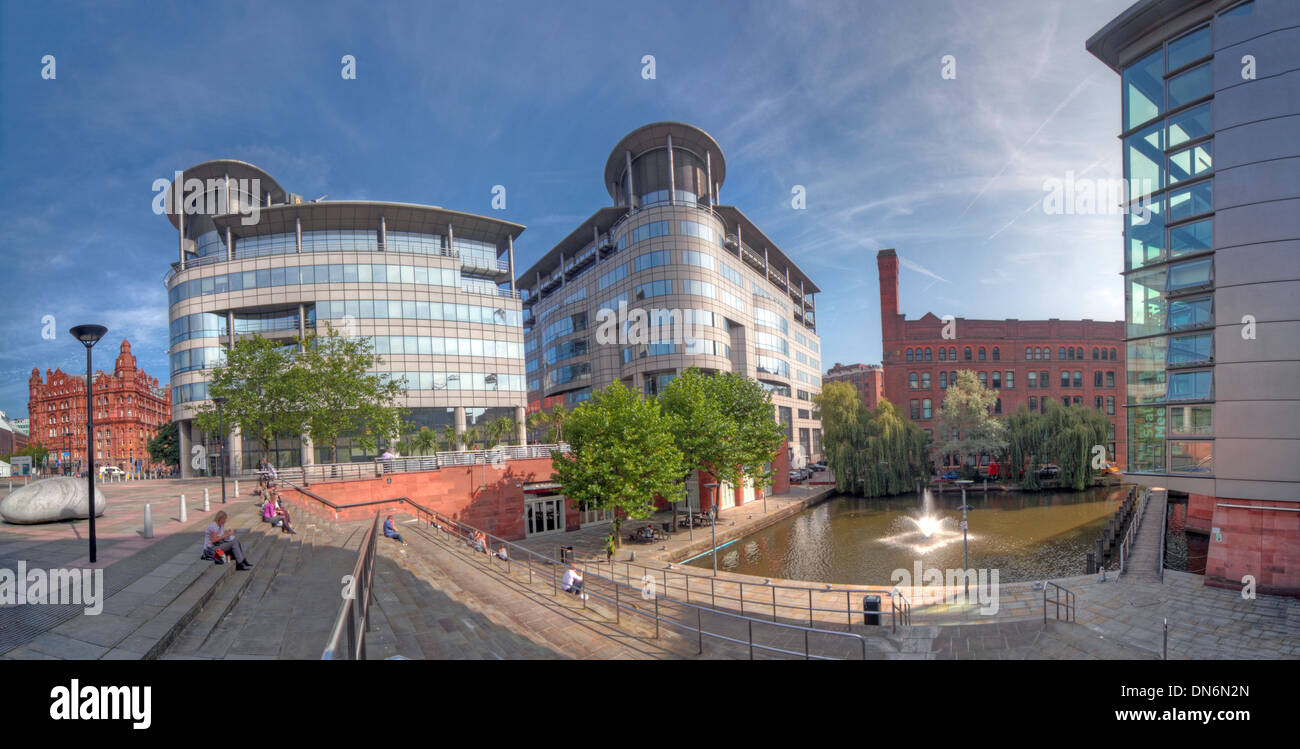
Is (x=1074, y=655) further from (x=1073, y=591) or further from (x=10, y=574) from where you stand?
(x=10, y=574)

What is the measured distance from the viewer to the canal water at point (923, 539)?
21984mm

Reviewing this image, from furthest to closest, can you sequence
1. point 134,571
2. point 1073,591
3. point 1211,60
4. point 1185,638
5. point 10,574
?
point 1211,60 → point 1073,591 → point 1185,638 → point 134,571 → point 10,574

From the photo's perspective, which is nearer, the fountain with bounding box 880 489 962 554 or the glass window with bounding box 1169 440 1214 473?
the glass window with bounding box 1169 440 1214 473

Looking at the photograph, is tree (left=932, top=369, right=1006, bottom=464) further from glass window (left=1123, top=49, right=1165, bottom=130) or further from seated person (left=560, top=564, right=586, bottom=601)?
seated person (left=560, top=564, right=586, bottom=601)

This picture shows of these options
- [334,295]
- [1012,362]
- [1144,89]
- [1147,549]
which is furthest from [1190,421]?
[1012,362]

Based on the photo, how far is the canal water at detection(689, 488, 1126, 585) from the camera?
21984 mm

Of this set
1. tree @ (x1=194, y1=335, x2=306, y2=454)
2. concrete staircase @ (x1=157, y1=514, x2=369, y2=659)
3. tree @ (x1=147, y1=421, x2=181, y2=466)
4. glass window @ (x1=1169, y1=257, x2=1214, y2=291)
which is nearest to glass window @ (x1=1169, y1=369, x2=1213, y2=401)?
glass window @ (x1=1169, y1=257, x2=1214, y2=291)

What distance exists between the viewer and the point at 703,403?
29.0m

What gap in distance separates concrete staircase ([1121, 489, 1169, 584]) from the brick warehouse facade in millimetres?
35998

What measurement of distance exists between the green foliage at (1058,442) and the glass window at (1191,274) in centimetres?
2884

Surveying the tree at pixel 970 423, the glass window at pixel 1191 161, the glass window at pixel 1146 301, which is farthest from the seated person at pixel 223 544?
the tree at pixel 970 423

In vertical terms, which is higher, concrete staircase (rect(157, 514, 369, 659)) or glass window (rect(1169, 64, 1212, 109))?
glass window (rect(1169, 64, 1212, 109))

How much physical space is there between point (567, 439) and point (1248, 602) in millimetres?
25000

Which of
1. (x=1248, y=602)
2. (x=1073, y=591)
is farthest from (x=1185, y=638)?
(x=1248, y=602)
